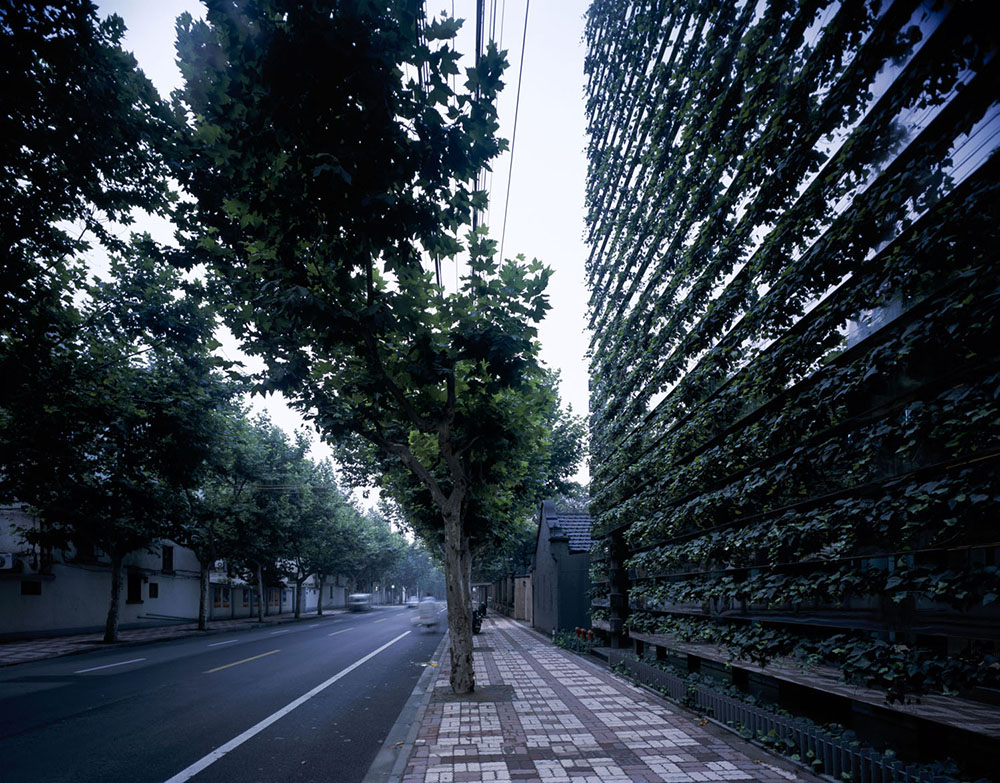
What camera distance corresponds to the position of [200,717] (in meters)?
8.02

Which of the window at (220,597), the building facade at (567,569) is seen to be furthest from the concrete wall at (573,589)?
the window at (220,597)

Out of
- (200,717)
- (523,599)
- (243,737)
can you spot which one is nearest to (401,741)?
(243,737)

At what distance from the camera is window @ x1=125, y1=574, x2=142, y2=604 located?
29531 millimetres

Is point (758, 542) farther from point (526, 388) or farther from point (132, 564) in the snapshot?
point (132, 564)

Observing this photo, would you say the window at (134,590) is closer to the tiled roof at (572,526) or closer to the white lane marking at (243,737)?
the tiled roof at (572,526)

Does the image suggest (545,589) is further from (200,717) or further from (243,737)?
(243,737)

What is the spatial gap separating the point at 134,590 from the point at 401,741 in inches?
1221

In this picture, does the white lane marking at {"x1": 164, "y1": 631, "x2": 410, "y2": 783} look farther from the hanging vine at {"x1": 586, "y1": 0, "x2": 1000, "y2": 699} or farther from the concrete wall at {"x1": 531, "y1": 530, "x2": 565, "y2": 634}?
the concrete wall at {"x1": 531, "y1": 530, "x2": 565, "y2": 634}

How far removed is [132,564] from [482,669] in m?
26.1

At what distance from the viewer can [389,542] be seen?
74625mm

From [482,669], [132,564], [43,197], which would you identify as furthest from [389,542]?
[43,197]

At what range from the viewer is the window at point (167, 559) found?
1288 inches

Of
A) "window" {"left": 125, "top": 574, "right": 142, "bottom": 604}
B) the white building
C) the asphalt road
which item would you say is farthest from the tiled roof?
"window" {"left": 125, "top": 574, "right": 142, "bottom": 604}

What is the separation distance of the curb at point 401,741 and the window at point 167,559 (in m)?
29.5
